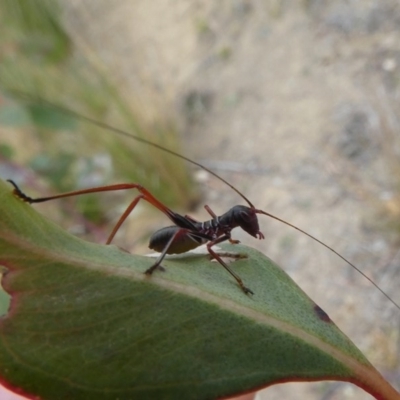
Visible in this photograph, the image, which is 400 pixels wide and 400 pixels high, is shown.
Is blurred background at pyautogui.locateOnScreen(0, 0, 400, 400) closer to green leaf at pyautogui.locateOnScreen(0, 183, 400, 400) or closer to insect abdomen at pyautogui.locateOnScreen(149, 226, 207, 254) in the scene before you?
insect abdomen at pyautogui.locateOnScreen(149, 226, 207, 254)

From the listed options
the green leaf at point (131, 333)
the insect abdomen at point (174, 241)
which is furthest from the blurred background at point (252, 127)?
the green leaf at point (131, 333)

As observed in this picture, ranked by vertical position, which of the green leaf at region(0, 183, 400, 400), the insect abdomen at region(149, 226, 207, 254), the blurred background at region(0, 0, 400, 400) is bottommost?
the green leaf at region(0, 183, 400, 400)

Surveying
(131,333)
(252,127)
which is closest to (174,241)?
(131,333)

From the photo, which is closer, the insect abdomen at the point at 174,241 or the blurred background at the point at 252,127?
the insect abdomen at the point at 174,241

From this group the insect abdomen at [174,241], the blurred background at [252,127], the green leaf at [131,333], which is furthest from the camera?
the blurred background at [252,127]

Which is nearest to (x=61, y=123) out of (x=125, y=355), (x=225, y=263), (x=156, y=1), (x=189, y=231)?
(x=189, y=231)

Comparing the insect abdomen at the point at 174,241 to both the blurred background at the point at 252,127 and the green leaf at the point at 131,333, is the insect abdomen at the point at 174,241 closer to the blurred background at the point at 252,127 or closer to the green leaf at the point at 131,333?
the green leaf at the point at 131,333

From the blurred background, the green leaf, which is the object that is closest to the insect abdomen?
the green leaf

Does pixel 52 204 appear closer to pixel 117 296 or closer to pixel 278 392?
pixel 278 392
